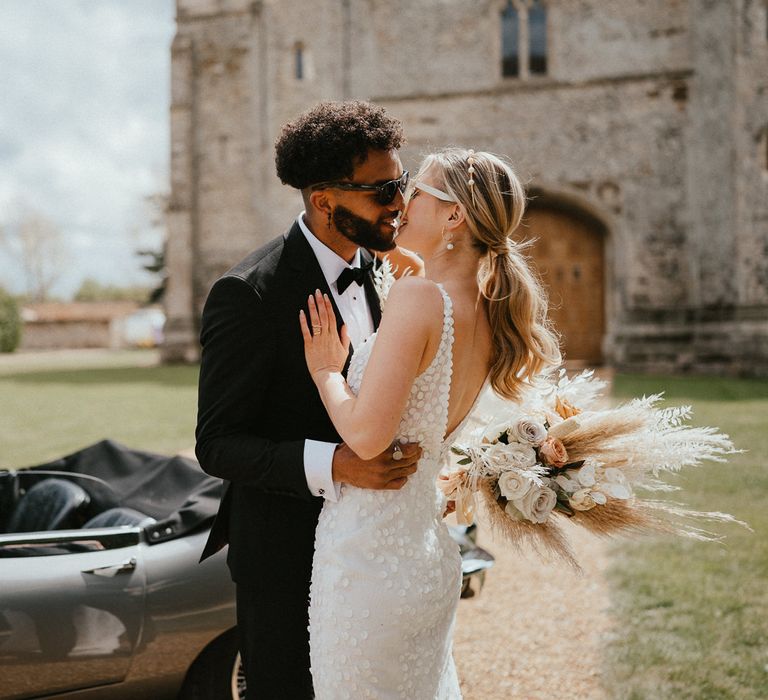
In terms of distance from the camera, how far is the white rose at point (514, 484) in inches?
85.7

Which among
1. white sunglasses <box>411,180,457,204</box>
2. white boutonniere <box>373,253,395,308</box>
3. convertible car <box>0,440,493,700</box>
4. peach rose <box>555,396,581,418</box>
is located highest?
white sunglasses <box>411,180,457,204</box>

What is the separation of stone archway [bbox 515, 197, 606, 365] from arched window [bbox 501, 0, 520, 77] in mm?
3404

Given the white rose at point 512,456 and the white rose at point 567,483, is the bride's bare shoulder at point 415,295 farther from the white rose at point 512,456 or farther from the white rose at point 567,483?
the white rose at point 567,483

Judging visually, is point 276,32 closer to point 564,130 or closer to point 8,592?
point 564,130

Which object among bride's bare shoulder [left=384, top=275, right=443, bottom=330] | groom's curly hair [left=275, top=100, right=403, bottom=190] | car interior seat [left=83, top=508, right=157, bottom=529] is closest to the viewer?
bride's bare shoulder [left=384, top=275, right=443, bottom=330]

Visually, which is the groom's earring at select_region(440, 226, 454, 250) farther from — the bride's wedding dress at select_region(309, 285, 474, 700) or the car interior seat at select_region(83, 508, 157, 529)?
the car interior seat at select_region(83, 508, 157, 529)

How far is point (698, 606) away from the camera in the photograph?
14.5ft

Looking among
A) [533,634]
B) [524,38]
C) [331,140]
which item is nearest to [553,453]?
[331,140]

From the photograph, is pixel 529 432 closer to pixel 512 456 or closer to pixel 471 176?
pixel 512 456

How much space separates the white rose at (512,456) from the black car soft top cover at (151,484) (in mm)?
1459

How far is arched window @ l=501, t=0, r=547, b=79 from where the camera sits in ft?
60.8

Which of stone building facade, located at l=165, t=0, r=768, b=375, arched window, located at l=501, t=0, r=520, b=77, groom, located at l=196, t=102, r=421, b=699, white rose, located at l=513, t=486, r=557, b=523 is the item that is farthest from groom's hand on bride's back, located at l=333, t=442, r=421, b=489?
arched window, located at l=501, t=0, r=520, b=77

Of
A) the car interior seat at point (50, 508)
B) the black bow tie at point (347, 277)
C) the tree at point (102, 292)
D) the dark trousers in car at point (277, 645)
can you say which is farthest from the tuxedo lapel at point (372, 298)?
the tree at point (102, 292)

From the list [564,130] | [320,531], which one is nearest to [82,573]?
[320,531]
